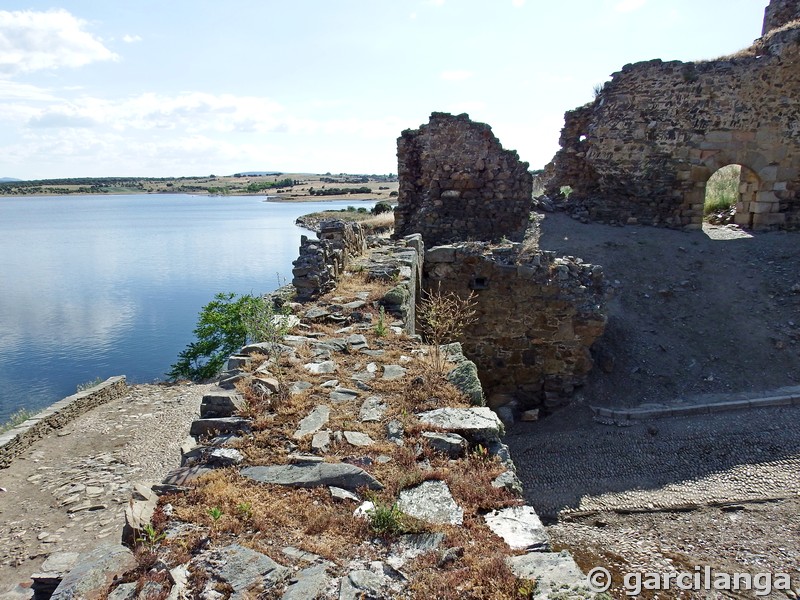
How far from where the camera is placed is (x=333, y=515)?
9.56 ft

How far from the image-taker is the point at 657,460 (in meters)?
7.79

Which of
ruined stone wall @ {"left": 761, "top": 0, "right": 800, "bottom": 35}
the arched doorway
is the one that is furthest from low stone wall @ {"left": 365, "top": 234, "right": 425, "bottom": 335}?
ruined stone wall @ {"left": 761, "top": 0, "right": 800, "bottom": 35}

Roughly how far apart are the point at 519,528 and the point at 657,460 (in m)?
5.79

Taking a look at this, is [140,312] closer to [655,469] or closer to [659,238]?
[659,238]

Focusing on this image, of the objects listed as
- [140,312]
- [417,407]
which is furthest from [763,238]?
[140,312]

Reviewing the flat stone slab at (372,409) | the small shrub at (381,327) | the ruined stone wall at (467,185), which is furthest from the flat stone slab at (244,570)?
the ruined stone wall at (467,185)

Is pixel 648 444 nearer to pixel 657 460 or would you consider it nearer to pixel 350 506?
pixel 657 460

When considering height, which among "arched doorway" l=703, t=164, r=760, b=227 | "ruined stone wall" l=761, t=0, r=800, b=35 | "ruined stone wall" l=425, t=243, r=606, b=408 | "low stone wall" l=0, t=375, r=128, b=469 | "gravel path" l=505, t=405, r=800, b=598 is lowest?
"low stone wall" l=0, t=375, r=128, b=469

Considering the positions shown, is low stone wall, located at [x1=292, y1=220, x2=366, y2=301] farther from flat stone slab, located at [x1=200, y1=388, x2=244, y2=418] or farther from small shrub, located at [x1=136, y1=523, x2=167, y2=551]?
small shrub, located at [x1=136, y1=523, x2=167, y2=551]

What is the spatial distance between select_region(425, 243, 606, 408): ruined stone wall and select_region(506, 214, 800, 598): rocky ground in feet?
2.00

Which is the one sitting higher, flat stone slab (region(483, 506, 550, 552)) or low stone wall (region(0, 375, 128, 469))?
flat stone slab (region(483, 506, 550, 552))

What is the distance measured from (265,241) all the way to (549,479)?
1333 inches

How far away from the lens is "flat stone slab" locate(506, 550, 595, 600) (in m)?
2.34

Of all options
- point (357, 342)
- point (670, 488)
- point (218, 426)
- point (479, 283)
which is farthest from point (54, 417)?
point (670, 488)
